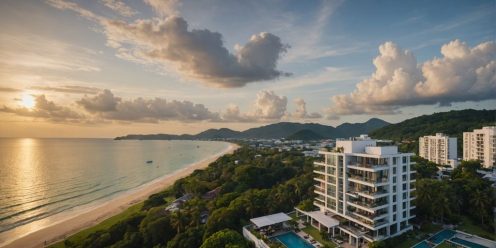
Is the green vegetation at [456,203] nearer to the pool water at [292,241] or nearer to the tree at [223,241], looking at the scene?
the pool water at [292,241]

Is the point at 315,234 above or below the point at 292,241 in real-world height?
above

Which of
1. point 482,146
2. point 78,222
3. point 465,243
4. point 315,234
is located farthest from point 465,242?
point 78,222

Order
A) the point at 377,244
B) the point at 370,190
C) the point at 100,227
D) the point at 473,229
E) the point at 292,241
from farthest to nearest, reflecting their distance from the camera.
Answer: the point at 100,227
the point at 473,229
the point at 292,241
the point at 370,190
the point at 377,244

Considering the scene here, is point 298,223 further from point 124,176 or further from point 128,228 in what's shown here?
point 124,176

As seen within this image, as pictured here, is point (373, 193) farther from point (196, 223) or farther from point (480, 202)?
point (196, 223)

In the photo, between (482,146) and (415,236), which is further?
(482,146)

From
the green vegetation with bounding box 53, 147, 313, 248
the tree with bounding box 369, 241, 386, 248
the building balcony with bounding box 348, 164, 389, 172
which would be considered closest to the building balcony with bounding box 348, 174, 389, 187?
the building balcony with bounding box 348, 164, 389, 172
